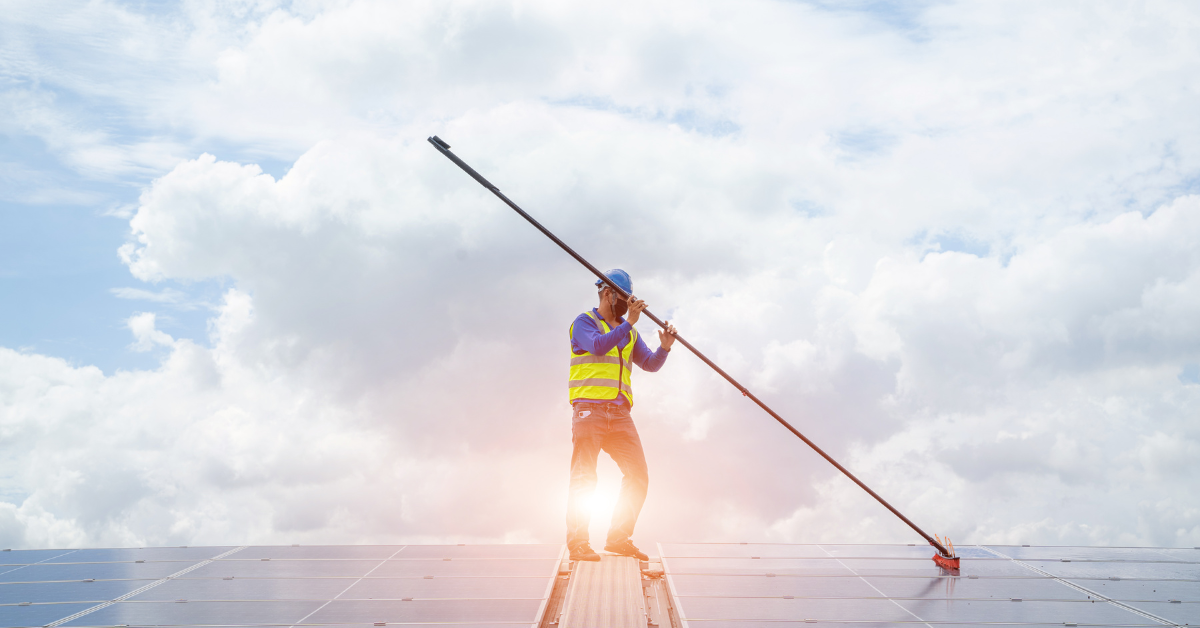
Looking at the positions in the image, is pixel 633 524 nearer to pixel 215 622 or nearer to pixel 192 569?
pixel 215 622

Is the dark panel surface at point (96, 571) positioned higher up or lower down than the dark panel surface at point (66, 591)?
higher up

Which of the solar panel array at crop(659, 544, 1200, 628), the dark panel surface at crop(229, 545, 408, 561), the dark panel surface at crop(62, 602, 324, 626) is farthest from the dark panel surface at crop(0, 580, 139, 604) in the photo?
the solar panel array at crop(659, 544, 1200, 628)

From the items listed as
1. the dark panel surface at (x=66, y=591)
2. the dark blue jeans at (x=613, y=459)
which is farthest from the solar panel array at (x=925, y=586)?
the dark panel surface at (x=66, y=591)

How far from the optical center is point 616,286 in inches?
281

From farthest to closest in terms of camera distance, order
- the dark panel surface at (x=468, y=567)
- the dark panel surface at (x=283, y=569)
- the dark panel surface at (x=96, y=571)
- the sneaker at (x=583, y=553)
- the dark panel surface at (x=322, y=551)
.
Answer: the dark panel surface at (x=322, y=551) < the dark panel surface at (x=96, y=571) < the dark panel surface at (x=283, y=569) < the dark panel surface at (x=468, y=567) < the sneaker at (x=583, y=553)

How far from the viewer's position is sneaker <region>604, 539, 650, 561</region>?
23.3ft

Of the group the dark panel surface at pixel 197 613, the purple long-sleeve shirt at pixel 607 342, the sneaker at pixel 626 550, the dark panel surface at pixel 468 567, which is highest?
the purple long-sleeve shirt at pixel 607 342

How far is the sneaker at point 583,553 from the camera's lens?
6875 mm

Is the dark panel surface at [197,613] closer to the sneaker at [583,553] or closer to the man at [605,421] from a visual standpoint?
the sneaker at [583,553]

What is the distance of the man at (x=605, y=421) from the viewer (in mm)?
7082

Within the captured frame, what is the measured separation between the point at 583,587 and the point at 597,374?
6.15ft

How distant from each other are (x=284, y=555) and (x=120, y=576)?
1.50 m

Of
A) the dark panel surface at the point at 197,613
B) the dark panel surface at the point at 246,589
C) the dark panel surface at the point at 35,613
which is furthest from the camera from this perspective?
the dark panel surface at the point at 246,589

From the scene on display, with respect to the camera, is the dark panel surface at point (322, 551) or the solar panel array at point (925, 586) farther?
the dark panel surface at point (322, 551)
